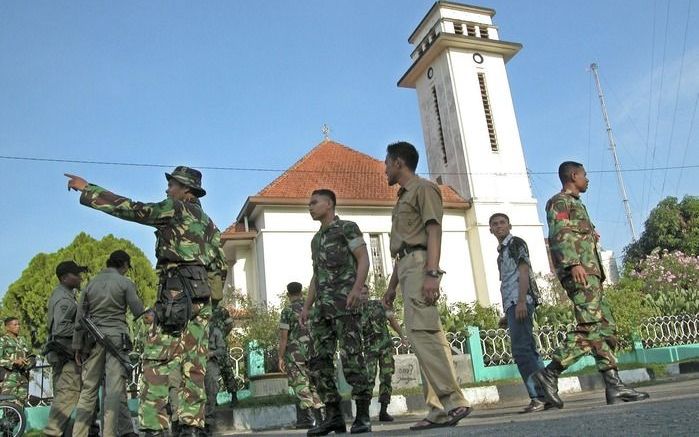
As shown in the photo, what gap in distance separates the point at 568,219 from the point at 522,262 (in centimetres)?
66

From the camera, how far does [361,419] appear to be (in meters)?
4.40

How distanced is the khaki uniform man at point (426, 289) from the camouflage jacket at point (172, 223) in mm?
1361

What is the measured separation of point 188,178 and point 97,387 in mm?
2292

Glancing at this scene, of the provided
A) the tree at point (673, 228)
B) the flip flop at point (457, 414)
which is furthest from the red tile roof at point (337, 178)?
the tree at point (673, 228)

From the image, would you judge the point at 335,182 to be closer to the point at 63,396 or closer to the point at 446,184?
the point at 446,184

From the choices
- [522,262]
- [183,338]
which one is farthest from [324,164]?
[183,338]

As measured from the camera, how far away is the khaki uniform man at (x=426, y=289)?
157 inches

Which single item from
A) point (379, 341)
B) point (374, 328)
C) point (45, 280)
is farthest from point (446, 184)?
point (374, 328)

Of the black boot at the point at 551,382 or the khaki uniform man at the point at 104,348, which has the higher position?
the khaki uniform man at the point at 104,348

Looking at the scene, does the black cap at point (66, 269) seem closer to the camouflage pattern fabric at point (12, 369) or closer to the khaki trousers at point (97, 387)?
the khaki trousers at point (97, 387)

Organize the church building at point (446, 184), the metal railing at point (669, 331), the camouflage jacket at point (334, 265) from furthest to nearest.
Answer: the church building at point (446, 184) → the metal railing at point (669, 331) → the camouflage jacket at point (334, 265)

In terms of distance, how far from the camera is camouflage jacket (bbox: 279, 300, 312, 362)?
678 cm

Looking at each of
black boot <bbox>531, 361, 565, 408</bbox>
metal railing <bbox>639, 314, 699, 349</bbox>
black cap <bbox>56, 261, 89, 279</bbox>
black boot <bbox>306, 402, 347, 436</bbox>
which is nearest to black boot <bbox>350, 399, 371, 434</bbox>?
black boot <bbox>306, 402, 347, 436</bbox>

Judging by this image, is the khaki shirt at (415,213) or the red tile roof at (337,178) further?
the red tile roof at (337,178)
